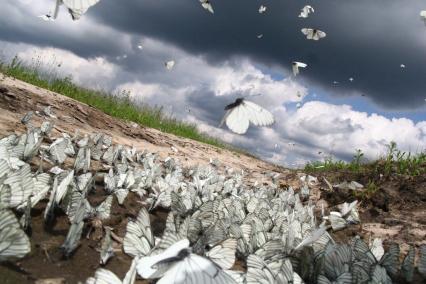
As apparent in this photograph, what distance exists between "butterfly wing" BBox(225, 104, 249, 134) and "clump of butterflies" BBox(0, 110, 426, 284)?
673mm

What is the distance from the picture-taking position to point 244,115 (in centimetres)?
408

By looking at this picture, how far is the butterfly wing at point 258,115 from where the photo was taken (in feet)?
13.5

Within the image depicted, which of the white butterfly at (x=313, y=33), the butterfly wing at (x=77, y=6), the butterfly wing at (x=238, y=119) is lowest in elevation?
the butterfly wing at (x=238, y=119)

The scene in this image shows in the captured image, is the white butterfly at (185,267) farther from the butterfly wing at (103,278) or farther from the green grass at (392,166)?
the green grass at (392,166)

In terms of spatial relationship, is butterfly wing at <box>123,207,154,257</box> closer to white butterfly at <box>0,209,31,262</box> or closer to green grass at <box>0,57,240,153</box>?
white butterfly at <box>0,209,31,262</box>

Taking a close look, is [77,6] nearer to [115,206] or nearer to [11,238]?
[11,238]

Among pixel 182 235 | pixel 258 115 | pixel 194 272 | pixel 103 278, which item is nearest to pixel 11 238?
pixel 103 278

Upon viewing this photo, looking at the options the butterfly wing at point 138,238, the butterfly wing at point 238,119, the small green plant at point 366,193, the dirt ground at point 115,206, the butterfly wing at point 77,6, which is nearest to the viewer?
the butterfly wing at point 77,6

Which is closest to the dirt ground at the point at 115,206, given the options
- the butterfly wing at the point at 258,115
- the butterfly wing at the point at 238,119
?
the butterfly wing at the point at 238,119

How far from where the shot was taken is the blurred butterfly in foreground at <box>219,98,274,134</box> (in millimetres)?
3934

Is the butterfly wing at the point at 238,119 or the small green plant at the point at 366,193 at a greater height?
the butterfly wing at the point at 238,119

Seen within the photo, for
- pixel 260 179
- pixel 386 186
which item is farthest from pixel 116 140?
pixel 386 186

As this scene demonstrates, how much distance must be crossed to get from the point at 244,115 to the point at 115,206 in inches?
53.6

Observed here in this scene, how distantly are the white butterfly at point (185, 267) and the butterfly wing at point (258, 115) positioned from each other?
206 centimetres
